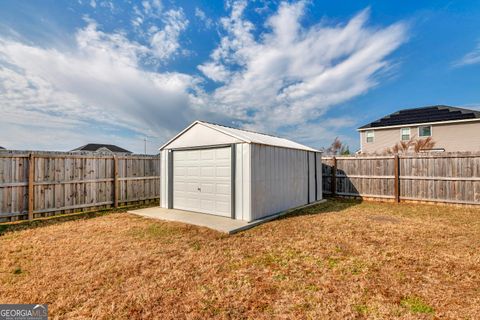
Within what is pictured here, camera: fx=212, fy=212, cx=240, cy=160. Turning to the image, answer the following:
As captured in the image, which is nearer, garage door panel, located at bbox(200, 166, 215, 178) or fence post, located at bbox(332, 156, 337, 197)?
garage door panel, located at bbox(200, 166, 215, 178)

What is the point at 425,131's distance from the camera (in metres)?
17.0

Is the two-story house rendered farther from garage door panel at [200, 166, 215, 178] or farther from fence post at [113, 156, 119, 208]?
fence post at [113, 156, 119, 208]

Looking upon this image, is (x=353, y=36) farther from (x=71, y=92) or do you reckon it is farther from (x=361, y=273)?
(x=71, y=92)

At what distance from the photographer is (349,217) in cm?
669

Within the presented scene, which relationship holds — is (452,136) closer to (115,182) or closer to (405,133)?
(405,133)

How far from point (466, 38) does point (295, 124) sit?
10281 mm

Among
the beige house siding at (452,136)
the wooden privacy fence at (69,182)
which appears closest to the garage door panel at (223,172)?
the wooden privacy fence at (69,182)

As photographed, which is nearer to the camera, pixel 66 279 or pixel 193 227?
pixel 66 279

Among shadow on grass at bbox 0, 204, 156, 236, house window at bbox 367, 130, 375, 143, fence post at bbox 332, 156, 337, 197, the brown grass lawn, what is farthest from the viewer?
house window at bbox 367, 130, 375, 143

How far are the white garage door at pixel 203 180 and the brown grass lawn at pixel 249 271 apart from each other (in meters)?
1.54

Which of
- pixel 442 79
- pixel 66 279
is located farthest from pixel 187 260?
pixel 442 79

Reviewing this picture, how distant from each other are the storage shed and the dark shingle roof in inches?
570

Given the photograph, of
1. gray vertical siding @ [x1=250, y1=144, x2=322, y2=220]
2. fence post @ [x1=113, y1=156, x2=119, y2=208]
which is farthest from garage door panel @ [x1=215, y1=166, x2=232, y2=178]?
fence post @ [x1=113, y1=156, x2=119, y2=208]

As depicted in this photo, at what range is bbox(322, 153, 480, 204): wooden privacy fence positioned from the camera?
8055 mm
